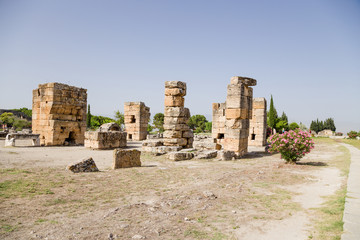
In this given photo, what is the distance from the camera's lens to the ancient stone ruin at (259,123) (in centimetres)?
2048

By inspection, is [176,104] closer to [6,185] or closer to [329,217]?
[6,185]

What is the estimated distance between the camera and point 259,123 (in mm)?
20594

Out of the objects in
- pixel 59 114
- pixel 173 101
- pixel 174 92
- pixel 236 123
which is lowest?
pixel 236 123

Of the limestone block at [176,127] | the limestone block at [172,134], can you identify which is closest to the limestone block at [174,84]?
the limestone block at [176,127]

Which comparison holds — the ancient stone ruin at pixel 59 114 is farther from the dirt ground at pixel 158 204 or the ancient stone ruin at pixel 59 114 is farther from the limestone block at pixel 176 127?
the dirt ground at pixel 158 204

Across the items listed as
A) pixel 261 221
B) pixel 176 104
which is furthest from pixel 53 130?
pixel 261 221

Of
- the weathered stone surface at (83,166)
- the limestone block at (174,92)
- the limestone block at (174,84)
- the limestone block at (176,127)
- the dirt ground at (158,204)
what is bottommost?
the dirt ground at (158,204)

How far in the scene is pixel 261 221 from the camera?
4.20 metres

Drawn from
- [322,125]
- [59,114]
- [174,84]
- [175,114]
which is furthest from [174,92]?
[322,125]

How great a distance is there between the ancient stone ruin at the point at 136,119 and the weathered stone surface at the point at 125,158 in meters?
16.0

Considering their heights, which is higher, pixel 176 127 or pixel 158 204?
pixel 176 127

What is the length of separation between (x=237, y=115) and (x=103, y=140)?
815 centimetres

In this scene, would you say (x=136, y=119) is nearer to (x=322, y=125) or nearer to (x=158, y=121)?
(x=158, y=121)

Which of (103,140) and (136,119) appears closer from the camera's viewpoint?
(103,140)
